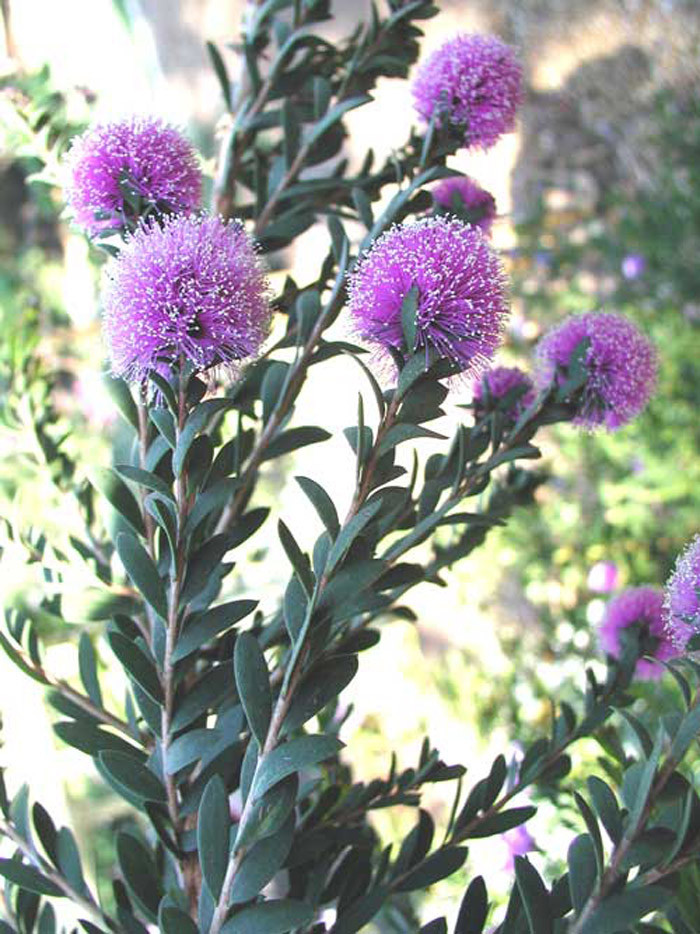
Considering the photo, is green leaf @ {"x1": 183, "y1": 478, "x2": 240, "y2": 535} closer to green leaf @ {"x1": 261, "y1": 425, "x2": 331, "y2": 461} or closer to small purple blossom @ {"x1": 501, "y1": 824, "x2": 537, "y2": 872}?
green leaf @ {"x1": 261, "y1": 425, "x2": 331, "y2": 461}

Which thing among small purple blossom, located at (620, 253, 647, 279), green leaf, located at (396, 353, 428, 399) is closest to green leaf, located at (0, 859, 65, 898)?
green leaf, located at (396, 353, 428, 399)

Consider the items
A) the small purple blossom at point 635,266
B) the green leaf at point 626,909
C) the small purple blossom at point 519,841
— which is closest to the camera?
the green leaf at point 626,909

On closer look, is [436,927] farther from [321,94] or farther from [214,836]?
[321,94]

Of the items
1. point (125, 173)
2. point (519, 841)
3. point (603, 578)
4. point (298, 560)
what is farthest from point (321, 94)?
point (603, 578)

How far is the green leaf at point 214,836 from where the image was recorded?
10.2 inches

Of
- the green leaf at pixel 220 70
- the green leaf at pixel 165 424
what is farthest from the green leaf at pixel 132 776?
the green leaf at pixel 220 70

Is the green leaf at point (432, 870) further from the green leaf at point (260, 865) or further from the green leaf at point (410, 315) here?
the green leaf at point (410, 315)

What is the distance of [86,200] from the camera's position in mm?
316

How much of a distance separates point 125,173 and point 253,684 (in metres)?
0.18

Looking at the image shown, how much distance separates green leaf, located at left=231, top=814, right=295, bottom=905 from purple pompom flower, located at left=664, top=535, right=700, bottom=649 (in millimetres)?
130

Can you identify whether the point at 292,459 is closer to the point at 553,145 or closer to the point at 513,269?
the point at 513,269

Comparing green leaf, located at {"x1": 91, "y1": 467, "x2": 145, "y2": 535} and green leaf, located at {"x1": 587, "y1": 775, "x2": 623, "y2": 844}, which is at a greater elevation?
green leaf, located at {"x1": 91, "y1": 467, "x2": 145, "y2": 535}

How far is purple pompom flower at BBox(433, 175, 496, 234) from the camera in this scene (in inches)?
14.3

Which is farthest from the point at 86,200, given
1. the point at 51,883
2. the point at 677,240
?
the point at 677,240
